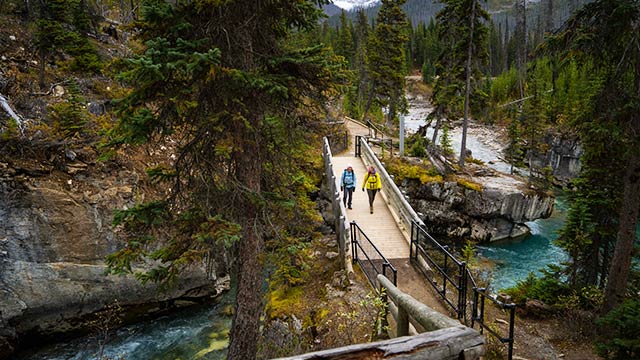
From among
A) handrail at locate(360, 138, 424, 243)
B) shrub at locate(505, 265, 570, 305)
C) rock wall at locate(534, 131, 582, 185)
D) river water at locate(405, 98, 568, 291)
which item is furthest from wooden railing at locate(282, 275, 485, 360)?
rock wall at locate(534, 131, 582, 185)

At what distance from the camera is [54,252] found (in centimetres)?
1288

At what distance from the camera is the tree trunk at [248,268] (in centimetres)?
725

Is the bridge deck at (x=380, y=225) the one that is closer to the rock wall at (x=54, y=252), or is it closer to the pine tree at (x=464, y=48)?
the rock wall at (x=54, y=252)

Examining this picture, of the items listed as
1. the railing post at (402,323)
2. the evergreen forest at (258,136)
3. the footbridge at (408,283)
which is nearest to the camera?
the footbridge at (408,283)

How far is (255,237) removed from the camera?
289 inches

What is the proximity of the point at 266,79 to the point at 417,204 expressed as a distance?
18.8 metres

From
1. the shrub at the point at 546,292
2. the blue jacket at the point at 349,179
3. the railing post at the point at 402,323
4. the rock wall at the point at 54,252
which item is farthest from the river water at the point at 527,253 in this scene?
the rock wall at the point at 54,252

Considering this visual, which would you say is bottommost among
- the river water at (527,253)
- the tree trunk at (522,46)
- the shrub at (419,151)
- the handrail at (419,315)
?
the river water at (527,253)

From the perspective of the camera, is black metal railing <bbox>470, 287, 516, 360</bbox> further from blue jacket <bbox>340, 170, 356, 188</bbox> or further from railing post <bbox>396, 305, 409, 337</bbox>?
blue jacket <bbox>340, 170, 356, 188</bbox>

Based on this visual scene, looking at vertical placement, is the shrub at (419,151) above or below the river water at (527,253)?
above

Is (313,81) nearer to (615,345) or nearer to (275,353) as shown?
(275,353)

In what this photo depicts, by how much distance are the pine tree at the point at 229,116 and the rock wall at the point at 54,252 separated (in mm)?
5677

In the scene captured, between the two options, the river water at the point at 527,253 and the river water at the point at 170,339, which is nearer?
the river water at the point at 170,339

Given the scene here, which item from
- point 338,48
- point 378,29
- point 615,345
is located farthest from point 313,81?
point 338,48
